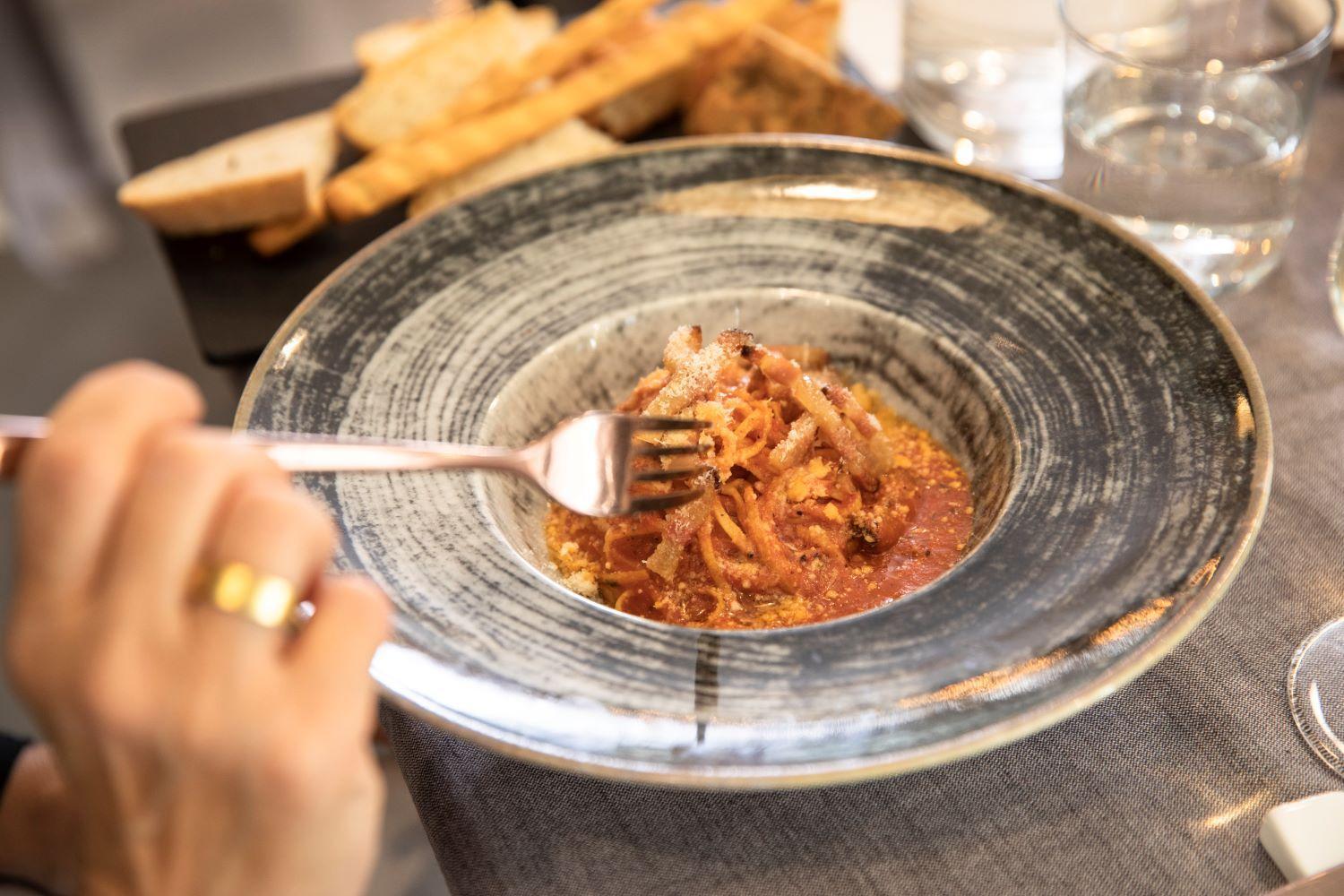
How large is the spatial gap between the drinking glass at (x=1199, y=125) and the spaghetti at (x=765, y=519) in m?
0.56

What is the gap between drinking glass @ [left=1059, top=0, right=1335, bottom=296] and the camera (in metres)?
1.63

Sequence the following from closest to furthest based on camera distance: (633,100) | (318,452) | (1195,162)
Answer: (318,452) → (1195,162) → (633,100)

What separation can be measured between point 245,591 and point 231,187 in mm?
1399

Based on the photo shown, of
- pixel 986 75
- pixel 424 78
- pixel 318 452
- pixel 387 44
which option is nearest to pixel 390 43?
pixel 387 44

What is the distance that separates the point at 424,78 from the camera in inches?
86.8

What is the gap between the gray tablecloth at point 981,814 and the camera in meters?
1.04

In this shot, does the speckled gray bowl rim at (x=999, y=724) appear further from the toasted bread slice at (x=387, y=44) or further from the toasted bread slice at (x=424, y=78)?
the toasted bread slice at (x=387, y=44)

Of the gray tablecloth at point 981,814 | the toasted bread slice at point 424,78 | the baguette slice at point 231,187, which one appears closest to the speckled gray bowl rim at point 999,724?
the gray tablecloth at point 981,814

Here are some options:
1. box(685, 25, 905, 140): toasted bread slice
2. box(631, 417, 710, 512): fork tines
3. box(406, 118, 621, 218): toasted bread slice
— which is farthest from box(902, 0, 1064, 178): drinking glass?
box(631, 417, 710, 512): fork tines

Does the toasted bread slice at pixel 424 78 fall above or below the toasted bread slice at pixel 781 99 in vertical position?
→ above

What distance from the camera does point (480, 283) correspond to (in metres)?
1.56

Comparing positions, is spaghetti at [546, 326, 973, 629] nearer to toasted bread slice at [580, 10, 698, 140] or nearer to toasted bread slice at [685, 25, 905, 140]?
toasted bread slice at [685, 25, 905, 140]

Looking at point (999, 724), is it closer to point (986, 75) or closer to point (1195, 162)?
point (1195, 162)

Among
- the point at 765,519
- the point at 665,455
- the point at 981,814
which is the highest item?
the point at 665,455
